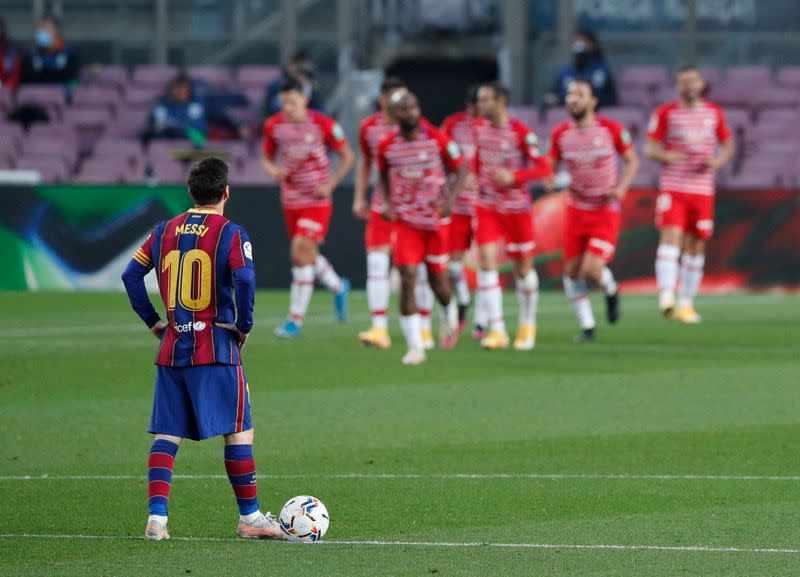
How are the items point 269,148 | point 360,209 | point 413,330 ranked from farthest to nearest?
point 269,148 < point 360,209 < point 413,330

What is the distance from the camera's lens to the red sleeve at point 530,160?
14867 millimetres

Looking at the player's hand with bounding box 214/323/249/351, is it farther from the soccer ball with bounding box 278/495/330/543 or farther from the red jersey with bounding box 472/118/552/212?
the red jersey with bounding box 472/118/552/212

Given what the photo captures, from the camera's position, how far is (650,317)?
18922mm

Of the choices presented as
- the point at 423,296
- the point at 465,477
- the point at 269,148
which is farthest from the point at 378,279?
the point at 465,477

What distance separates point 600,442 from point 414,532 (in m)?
2.91

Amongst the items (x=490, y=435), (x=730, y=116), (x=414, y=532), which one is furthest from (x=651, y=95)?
(x=414, y=532)

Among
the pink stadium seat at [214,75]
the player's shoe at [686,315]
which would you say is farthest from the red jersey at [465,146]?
the pink stadium seat at [214,75]

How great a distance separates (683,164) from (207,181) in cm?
1136

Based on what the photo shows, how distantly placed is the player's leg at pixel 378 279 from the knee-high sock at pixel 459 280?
1.12 m

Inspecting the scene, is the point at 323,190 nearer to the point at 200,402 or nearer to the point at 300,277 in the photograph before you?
the point at 300,277

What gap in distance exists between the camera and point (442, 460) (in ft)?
29.6

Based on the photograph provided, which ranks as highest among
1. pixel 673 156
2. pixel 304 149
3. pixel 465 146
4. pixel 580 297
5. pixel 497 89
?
pixel 497 89

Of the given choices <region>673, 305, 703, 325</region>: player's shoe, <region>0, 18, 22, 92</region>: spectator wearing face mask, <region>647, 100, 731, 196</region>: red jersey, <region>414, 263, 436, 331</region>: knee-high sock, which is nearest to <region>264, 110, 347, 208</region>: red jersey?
<region>414, 263, 436, 331</region>: knee-high sock

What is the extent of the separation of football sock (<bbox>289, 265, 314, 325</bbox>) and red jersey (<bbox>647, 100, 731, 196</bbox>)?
3.81 metres
